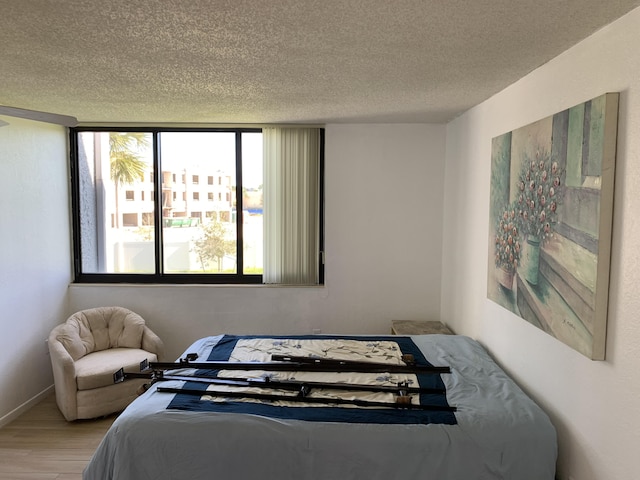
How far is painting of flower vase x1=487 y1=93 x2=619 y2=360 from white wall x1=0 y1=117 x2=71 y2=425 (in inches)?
143

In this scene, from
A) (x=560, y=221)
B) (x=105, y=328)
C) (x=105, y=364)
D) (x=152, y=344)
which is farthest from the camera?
(x=105, y=328)

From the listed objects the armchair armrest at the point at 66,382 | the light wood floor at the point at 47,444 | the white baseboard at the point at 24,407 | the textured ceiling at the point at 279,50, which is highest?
the textured ceiling at the point at 279,50

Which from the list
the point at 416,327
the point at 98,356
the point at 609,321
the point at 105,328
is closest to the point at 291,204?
the point at 416,327

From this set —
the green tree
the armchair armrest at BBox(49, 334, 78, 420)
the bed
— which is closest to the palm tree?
the green tree

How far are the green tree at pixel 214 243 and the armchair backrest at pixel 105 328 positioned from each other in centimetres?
87

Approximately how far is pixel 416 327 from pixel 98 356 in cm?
275

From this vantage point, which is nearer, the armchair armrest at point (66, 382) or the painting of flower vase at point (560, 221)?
the painting of flower vase at point (560, 221)

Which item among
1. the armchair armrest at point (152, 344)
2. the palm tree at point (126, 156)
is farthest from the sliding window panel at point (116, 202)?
the armchair armrest at point (152, 344)

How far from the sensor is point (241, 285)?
4.49 m

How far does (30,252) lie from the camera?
3.94m

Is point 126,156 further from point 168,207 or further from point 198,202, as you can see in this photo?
point 198,202

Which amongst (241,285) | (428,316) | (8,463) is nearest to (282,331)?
(241,285)

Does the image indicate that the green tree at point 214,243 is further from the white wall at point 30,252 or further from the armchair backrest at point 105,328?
the white wall at point 30,252

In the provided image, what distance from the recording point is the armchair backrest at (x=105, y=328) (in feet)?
13.2
